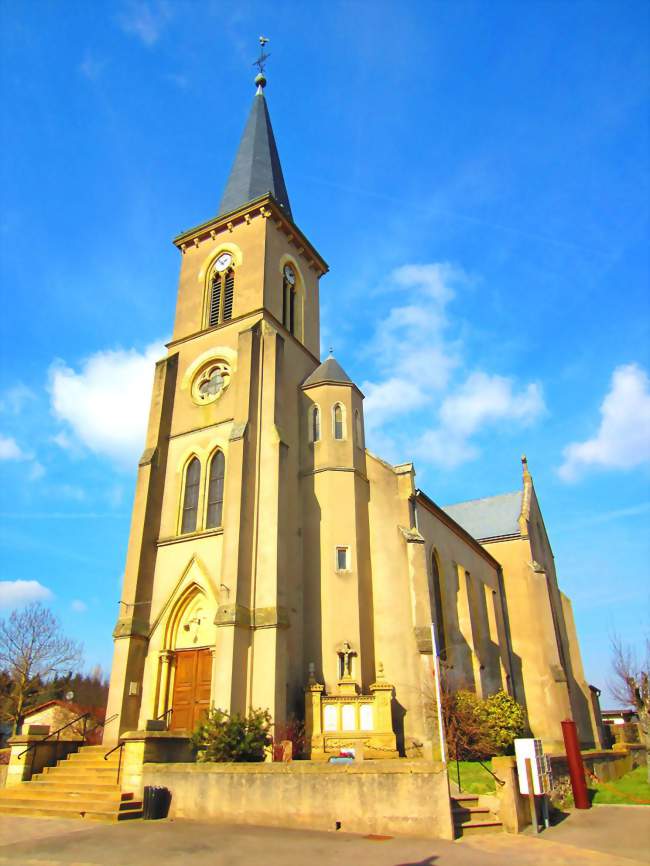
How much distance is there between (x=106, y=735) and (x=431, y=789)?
11.8m

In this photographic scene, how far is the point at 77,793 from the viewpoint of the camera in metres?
14.8

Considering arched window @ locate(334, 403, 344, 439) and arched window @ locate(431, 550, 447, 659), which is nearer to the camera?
arched window @ locate(431, 550, 447, 659)

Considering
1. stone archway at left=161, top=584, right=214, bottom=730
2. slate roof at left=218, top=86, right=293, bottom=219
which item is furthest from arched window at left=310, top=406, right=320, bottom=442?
slate roof at left=218, top=86, right=293, bottom=219

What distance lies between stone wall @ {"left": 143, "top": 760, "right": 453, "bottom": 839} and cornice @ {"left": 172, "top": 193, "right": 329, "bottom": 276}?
22.7 metres

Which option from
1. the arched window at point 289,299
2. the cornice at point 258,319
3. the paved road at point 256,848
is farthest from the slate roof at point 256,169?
the paved road at point 256,848

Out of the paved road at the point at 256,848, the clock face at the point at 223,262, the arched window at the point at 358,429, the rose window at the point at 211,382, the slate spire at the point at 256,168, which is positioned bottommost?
the paved road at the point at 256,848

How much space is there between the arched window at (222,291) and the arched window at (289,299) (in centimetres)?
238

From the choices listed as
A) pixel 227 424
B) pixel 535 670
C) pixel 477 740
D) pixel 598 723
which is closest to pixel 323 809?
pixel 477 740

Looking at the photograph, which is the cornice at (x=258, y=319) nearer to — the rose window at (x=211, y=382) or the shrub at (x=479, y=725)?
the rose window at (x=211, y=382)

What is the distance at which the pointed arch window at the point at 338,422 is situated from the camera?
23.8m

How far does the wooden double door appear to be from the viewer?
63.4 ft

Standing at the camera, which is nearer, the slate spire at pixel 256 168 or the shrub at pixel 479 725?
the shrub at pixel 479 725

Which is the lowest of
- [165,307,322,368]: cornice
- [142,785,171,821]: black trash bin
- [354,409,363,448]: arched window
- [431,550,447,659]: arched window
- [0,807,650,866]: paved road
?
[0,807,650,866]: paved road

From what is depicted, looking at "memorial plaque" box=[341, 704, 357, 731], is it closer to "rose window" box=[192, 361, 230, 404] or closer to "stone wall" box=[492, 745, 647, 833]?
"stone wall" box=[492, 745, 647, 833]
